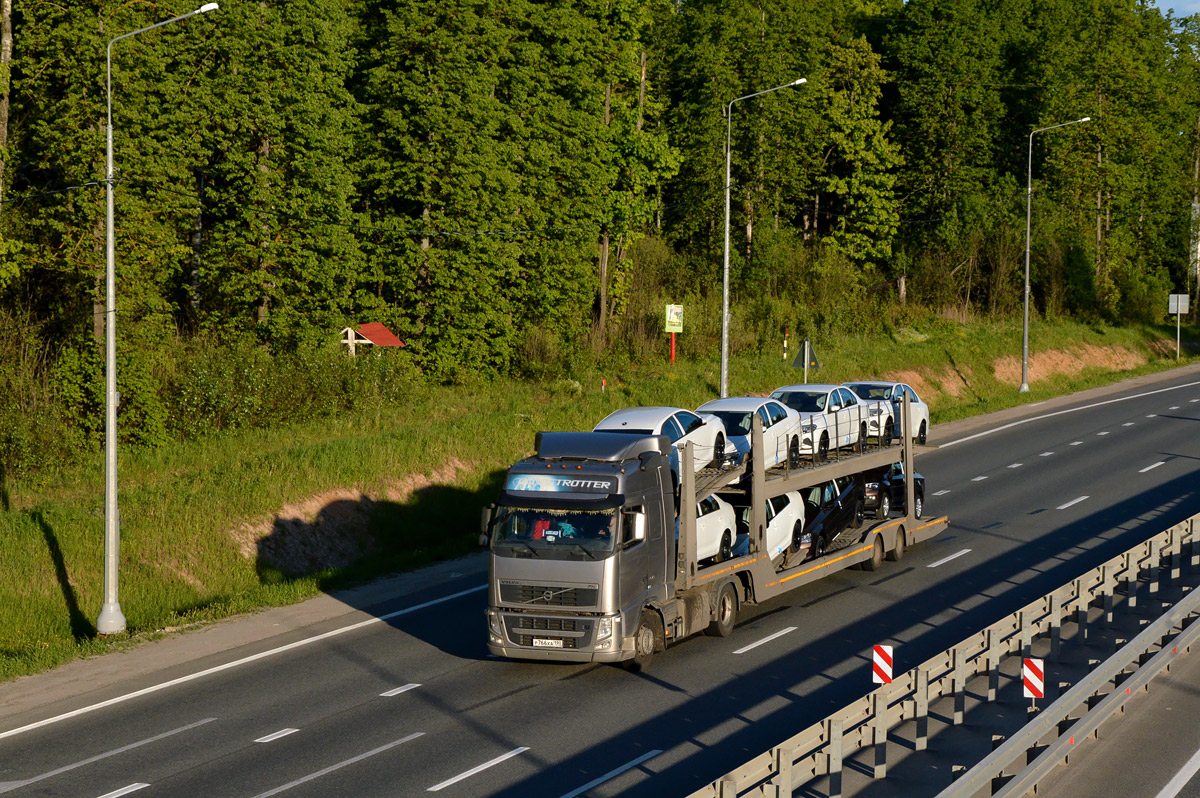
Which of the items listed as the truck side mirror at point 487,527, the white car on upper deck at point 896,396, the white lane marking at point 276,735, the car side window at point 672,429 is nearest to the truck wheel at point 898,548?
the white car on upper deck at point 896,396

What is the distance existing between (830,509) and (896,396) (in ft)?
16.3

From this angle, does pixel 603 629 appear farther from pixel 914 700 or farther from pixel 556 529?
pixel 914 700

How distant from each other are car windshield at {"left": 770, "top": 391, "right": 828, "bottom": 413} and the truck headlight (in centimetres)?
898

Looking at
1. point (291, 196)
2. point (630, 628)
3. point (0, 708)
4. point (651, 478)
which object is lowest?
point (0, 708)

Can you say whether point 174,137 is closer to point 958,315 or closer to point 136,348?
point 136,348

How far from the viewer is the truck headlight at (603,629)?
15.2 metres

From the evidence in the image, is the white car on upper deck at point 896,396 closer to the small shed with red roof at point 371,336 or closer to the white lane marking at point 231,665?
the white lane marking at point 231,665

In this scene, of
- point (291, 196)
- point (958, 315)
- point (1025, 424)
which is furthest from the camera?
point (958, 315)

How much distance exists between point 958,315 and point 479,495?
1480 inches

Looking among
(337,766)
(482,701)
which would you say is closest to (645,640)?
(482,701)

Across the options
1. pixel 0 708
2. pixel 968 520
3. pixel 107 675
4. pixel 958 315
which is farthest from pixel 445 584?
pixel 958 315

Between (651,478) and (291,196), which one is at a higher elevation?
(291,196)

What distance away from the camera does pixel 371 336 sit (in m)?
39.3

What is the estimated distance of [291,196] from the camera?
3738 centimetres
